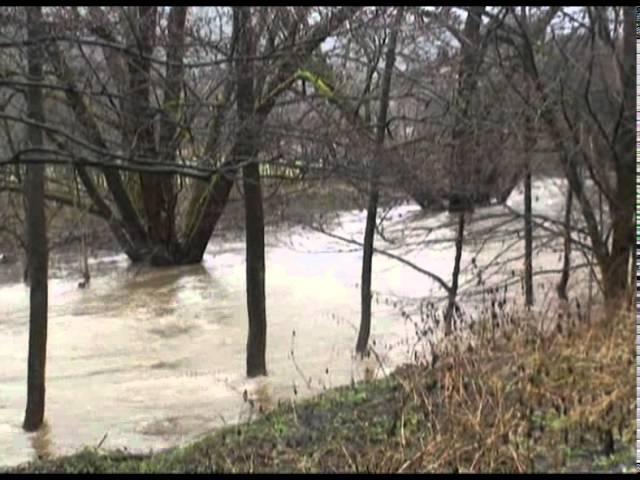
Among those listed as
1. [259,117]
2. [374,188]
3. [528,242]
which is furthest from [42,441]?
[528,242]

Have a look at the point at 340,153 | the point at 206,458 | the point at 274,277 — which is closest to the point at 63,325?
the point at 274,277

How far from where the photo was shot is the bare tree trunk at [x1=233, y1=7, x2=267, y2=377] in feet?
36.2

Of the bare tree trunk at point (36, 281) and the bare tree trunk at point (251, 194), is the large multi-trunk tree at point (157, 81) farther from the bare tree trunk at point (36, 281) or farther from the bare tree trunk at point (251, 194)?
the bare tree trunk at point (36, 281)

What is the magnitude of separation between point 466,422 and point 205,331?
1279 cm

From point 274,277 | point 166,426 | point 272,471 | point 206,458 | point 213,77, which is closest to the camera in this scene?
point 272,471

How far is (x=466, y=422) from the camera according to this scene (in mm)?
5547

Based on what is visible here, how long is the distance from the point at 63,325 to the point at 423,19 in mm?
9560

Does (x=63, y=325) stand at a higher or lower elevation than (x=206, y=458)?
lower

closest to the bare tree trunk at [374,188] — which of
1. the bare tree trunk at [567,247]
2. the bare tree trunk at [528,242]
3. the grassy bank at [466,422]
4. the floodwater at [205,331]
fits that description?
the floodwater at [205,331]

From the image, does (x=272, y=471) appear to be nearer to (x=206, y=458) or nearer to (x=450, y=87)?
(x=206, y=458)

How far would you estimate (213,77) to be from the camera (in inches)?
470

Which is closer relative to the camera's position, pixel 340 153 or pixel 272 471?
pixel 272 471

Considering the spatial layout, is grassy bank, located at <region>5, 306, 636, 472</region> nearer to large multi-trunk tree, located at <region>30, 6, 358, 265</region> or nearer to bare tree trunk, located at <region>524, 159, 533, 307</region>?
large multi-trunk tree, located at <region>30, 6, 358, 265</region>

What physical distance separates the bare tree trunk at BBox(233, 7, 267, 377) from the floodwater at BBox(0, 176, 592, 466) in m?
0.45
